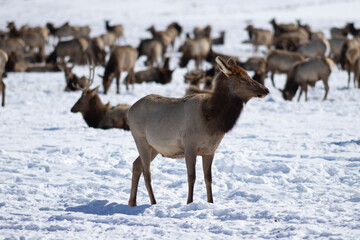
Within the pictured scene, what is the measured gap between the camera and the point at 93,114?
12570 mm

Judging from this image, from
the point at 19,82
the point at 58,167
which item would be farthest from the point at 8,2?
the point at 58,167

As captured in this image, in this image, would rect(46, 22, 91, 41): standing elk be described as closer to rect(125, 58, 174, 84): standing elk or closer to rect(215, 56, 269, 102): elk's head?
rect(125, 58, 174, 84): standing elk

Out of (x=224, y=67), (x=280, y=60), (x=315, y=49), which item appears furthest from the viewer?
(x=315, y=49)

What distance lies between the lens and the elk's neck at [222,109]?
19.9 ft

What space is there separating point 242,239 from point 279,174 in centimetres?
320

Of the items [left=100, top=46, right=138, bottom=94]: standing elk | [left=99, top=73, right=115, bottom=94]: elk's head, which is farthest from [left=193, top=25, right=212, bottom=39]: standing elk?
[left=99, top=73, right=115, bottom=94]: elk's head

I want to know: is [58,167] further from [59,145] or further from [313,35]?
[313,35]

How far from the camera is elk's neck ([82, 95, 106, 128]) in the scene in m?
12.6

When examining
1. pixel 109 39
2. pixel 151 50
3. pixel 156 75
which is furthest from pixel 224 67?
pixel 109 39

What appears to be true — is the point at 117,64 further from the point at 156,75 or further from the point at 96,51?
the point at 96,51

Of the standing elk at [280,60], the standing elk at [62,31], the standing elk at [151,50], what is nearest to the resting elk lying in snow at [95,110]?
the standing elk at [280,60]

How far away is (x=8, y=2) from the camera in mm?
69688

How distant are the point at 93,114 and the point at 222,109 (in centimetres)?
691

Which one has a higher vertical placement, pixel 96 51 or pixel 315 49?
pixel 315 49
